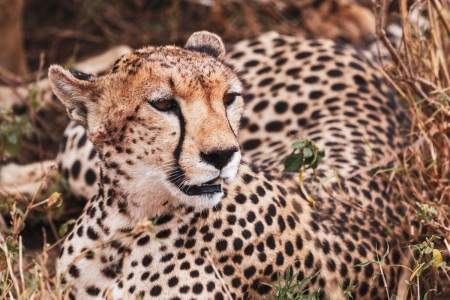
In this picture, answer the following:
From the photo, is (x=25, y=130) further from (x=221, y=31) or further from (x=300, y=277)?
(x=221, y=31)

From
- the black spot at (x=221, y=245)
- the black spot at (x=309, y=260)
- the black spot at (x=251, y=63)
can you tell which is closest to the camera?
the black spot at (x=221, y=245)

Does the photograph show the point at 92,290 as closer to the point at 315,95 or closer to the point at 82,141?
the point at 82,141

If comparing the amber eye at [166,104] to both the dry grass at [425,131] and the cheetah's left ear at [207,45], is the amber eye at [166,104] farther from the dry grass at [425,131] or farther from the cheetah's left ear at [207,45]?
the dry grass at [425,131]

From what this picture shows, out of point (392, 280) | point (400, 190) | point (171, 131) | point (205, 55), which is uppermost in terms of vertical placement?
point (205, 55)

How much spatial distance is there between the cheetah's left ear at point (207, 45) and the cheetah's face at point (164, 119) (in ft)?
0.66

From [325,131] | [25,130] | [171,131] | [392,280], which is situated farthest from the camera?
[25,130]

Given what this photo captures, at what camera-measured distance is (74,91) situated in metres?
2.52

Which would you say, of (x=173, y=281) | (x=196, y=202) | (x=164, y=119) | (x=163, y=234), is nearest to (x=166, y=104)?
(x=164, y=119)

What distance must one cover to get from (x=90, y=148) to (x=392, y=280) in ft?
4.29

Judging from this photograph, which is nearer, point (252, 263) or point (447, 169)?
point (252, 263)

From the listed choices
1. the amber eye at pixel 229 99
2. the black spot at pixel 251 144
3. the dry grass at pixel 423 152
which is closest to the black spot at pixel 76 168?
the dry grass at pixel 423 152

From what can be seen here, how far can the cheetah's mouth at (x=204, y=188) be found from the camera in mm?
2363

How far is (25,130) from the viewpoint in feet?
12.4

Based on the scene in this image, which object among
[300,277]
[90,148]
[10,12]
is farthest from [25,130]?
[300,277]
